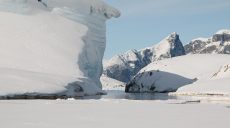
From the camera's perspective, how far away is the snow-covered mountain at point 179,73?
10260 cm

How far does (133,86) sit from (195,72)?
16.5m

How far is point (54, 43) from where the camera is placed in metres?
64.1

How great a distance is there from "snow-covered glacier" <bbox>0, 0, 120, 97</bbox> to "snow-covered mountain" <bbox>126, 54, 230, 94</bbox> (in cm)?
2517

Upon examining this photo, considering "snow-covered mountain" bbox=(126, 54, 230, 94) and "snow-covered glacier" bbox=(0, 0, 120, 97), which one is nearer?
"snow-covered glacier" bbox=(0, 0, 120, 97)

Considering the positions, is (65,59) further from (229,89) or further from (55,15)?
(229,89)

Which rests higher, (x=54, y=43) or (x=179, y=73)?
(x=179, y=73)

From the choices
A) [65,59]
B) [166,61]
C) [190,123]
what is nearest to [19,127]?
[190,123]

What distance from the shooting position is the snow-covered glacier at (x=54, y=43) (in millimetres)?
45344

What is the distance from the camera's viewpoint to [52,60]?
193 feet

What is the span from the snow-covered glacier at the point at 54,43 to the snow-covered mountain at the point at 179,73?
2517 cm

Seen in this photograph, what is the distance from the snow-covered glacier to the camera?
45344mm

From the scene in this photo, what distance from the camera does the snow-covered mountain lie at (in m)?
103

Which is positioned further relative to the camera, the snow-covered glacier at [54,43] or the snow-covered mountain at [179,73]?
the snow-covered mountain at [179,73]

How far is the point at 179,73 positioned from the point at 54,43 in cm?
5948
